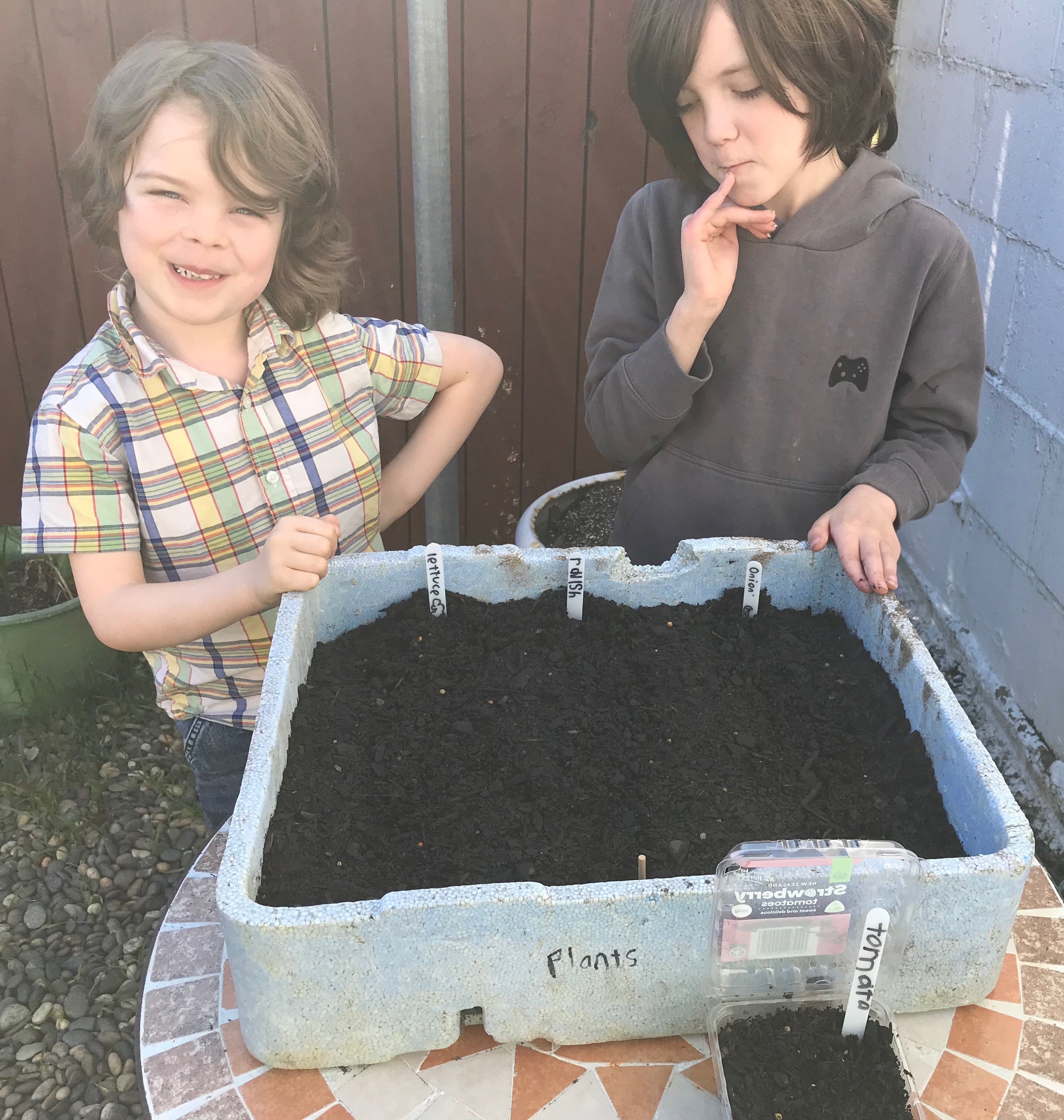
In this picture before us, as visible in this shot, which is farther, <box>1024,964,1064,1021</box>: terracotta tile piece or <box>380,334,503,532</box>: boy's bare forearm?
<box>380,334,503,532</box>: boy's bare forearm

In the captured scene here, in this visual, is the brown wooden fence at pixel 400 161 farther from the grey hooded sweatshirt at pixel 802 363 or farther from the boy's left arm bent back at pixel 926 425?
the boy's left arm bent back at pixel 926 425

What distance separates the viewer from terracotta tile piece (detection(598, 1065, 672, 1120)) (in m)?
0.87

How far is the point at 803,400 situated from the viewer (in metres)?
1.46

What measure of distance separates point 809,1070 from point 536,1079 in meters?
0.23

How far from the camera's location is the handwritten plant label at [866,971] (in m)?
0.82

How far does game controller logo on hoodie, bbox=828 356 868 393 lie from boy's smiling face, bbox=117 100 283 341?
0.77m

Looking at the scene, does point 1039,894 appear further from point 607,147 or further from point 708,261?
point 607,147

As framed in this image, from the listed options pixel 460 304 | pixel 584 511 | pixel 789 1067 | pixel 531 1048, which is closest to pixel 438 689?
pixel 531 1048

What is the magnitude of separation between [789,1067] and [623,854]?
22cm

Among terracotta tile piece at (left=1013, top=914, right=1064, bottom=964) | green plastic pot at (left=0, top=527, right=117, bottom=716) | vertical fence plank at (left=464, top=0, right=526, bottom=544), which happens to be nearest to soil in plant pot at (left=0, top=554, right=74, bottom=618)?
green plastic pot at (left=0, top=527, right=117, bottom=716)

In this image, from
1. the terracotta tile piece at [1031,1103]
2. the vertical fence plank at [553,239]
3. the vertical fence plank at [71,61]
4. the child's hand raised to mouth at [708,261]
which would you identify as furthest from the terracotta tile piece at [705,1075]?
the vertical fence plank at [553,239]

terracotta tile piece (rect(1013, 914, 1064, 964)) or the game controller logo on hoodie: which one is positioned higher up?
the game controller logo on hoodie

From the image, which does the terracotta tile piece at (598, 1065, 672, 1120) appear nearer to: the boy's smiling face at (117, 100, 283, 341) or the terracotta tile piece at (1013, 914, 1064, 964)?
the terracotta tile piece at (1013, 914, 1064, 964)

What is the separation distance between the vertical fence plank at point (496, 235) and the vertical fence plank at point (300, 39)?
0.33 meters
